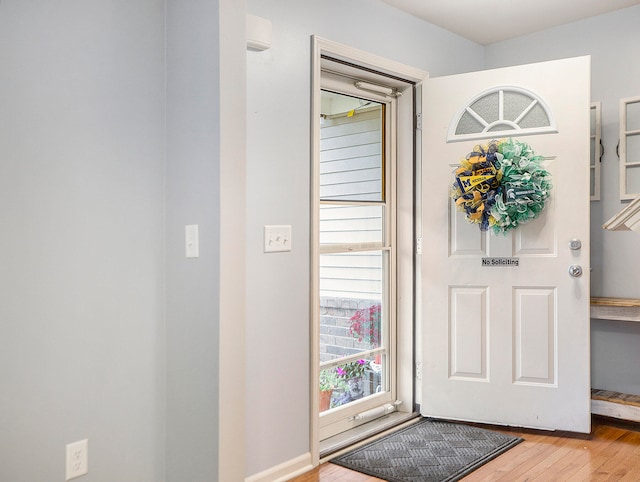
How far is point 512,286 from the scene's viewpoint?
10.4 ft

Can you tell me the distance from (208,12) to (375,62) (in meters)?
1.34

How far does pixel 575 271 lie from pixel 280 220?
1673 millimetres

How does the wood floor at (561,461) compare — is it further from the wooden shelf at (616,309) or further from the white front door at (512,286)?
the wooden shelf at (616,309)

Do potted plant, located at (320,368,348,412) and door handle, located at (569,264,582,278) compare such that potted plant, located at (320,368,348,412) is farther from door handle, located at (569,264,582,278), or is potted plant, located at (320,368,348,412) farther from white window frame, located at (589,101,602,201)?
white window frame, located at (589,101,602,201)

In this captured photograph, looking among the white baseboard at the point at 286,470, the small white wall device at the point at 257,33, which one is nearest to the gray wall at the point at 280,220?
the white baseboard at the point at 286,470

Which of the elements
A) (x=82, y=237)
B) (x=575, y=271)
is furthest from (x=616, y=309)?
(x=82, y=237)

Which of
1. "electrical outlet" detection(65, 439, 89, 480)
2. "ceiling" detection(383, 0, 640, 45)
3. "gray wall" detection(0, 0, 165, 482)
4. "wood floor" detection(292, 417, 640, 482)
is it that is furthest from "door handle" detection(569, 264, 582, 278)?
"electrical outlet" detection(65, 439, 89, 480)

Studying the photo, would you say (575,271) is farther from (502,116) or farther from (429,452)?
(429,452)

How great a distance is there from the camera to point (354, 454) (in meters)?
2.83

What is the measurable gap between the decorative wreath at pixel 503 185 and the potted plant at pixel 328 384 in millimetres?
1165

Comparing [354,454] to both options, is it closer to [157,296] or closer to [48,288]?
[157,296]

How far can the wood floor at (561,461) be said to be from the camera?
256cm

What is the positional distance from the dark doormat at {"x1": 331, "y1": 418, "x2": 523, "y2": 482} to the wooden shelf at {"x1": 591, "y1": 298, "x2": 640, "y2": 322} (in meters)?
0.87

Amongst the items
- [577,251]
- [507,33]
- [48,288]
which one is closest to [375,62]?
[507,33]
